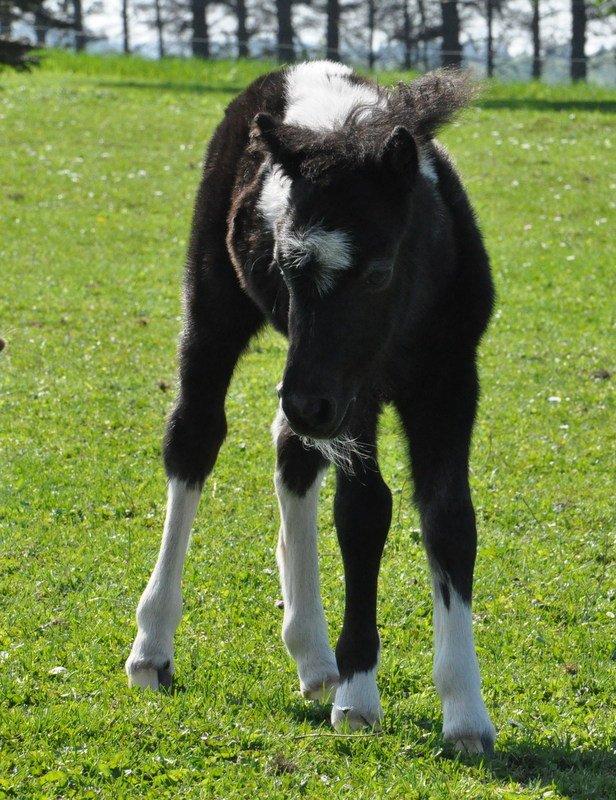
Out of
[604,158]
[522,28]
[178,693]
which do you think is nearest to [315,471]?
[178,693]

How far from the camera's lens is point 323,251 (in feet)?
12.0

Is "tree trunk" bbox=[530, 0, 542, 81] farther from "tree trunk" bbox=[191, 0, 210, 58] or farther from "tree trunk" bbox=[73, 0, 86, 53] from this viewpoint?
"tree trunk" bbox=[73, 0, 86, 53]

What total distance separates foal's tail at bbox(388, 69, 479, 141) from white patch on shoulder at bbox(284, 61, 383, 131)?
10 cm

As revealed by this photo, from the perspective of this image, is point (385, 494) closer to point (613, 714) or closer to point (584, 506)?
point (613, 714)

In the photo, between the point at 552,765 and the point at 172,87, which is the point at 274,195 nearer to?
the point at 552,765

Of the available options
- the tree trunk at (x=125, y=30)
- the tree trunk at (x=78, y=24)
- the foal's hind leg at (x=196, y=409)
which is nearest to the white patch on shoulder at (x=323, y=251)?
the foal's hind leg at (x=196, y=409)

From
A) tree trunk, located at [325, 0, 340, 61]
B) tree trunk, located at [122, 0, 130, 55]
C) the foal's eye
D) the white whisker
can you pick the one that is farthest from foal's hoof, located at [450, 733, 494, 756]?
tree trunk, located at [122, 0, 130, 55]

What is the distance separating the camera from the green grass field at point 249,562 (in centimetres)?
393

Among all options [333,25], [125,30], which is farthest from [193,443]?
[125,30]

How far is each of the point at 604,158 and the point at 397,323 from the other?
613 inches

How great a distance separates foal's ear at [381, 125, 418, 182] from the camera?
3.76m

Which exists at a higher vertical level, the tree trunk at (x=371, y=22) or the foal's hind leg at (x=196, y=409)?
the tree trunk at (x=371, y=22)

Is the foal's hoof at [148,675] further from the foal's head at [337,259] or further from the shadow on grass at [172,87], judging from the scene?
the shadow on grass at [172,87]

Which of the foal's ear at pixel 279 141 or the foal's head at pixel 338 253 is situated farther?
the foal's ear at pixel 279 141
